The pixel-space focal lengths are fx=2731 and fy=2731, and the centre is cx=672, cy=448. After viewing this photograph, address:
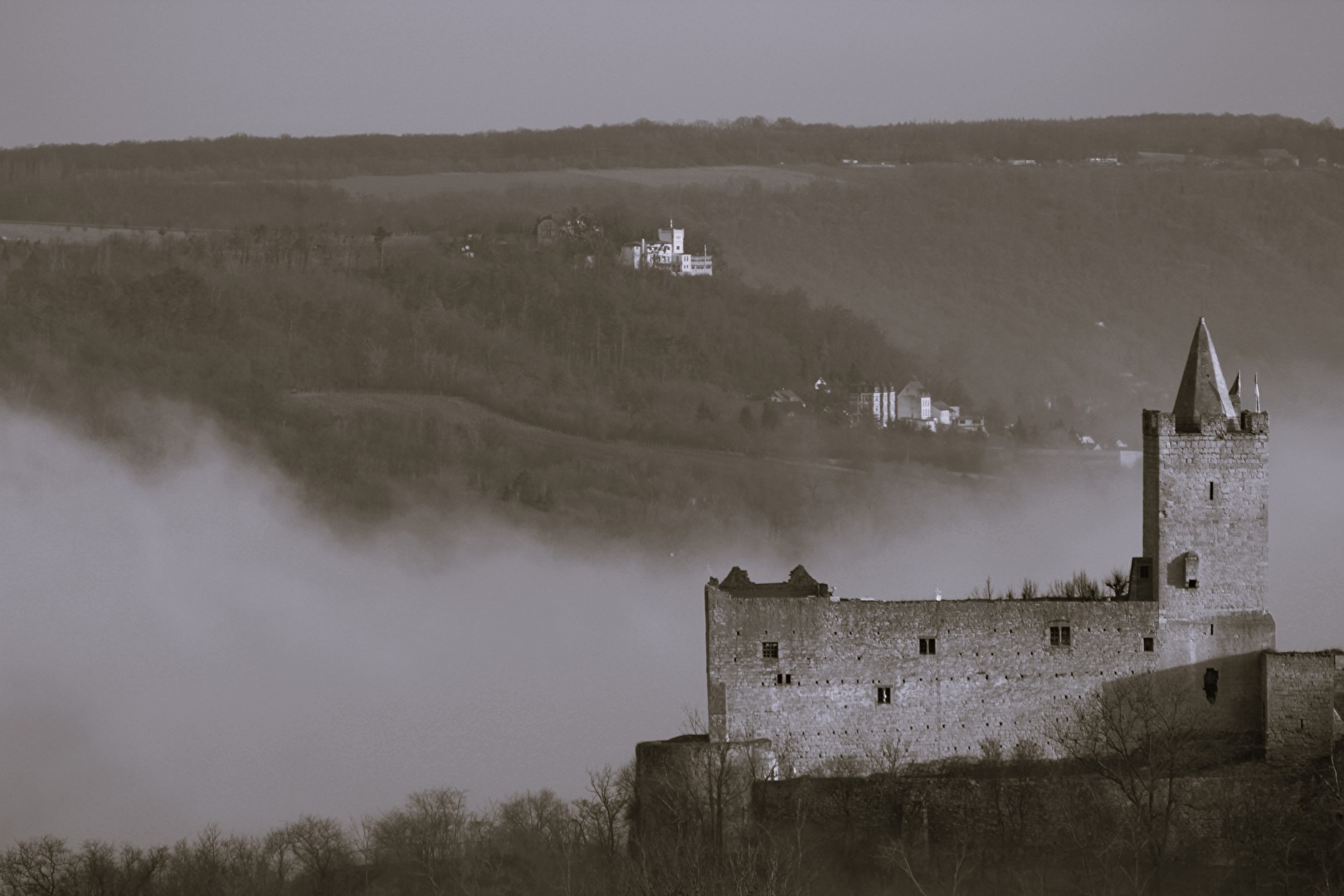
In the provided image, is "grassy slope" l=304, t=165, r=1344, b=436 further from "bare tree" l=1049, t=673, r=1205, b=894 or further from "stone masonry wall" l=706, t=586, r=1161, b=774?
"stone masonry wall" l=706, t=586, r=1161, b=774

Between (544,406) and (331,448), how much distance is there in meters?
11.8

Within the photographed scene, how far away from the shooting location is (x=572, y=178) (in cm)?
17212

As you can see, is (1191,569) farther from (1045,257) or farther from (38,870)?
(1045,257)

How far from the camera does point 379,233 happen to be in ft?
504

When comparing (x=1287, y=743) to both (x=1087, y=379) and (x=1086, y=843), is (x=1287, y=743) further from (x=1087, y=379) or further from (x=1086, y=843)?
(x=1087, y=379)

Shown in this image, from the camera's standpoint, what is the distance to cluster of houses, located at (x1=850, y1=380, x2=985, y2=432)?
128312 mm

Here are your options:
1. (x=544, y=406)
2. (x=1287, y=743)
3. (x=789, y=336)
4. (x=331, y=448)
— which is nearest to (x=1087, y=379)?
(x=789, y=336)

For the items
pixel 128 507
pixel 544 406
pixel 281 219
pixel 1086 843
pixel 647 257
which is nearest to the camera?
pixel 1086 843

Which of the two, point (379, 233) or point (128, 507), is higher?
point (379, 233)

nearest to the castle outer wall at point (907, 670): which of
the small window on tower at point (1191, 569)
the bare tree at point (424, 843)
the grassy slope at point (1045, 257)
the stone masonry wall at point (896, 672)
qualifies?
the stone masonry wall at point (896, 672)

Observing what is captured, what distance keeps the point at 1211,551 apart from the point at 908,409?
236 ft

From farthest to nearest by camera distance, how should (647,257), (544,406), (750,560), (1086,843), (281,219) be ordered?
(281,219), (647,257), (544,406), (750,560), (1086,843)

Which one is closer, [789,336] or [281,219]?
[789,336]

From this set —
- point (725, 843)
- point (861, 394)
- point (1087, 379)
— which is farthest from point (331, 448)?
point (725, 843)
